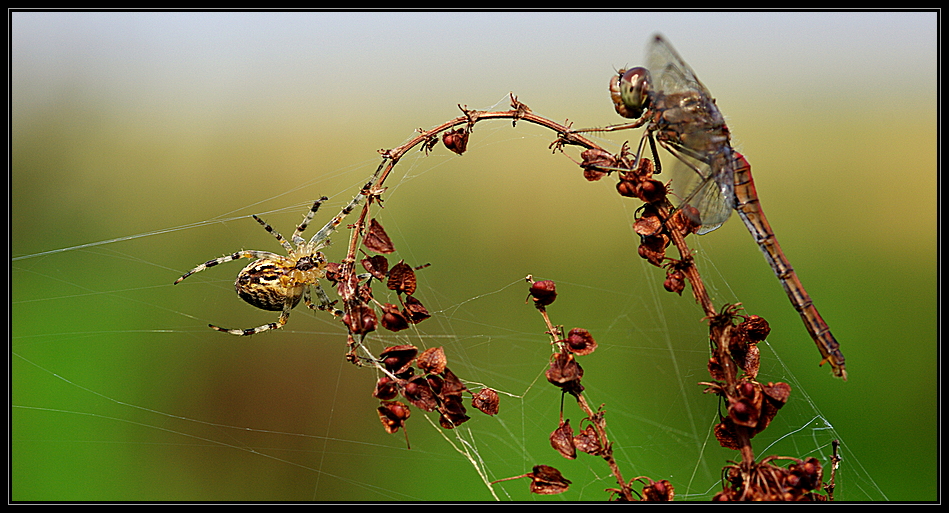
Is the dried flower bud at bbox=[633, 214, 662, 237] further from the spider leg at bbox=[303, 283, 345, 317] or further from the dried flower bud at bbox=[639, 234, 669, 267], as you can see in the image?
the spider leg at bbox=[303, 283, 345, 317]

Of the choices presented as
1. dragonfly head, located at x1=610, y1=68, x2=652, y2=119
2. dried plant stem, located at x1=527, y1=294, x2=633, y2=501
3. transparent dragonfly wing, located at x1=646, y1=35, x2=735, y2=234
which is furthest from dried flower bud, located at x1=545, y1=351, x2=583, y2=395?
dragonfly head, located at x1=610, y1=68, x2=652, y2=119

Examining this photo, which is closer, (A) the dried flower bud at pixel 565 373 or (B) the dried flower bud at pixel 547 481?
(A) the dried flower bud at pixel 565 373

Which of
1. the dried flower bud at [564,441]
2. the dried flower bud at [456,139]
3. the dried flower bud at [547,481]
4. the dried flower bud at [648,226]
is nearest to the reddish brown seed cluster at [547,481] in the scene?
the dried flower bud at [547,481]

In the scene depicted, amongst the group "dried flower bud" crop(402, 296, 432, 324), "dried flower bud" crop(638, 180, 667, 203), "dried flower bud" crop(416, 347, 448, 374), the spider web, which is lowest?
the spider web

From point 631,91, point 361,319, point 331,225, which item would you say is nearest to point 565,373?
point 361,319

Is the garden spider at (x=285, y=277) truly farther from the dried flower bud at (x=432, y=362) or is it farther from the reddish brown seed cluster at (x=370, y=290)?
the dried flower bud at (x=432, y=362)

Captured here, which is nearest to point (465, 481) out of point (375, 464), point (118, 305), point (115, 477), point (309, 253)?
point (375, 464)

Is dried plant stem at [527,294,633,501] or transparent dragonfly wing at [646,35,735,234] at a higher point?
transparent dragonfly wing at [646,35,735,234]
